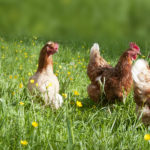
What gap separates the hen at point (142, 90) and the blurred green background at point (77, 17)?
1777 mm

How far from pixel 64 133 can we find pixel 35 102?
810 millimetres

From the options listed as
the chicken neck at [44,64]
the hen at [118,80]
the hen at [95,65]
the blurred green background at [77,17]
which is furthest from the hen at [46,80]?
the blurred green background at [77,17]

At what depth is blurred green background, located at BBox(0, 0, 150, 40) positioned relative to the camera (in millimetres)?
636

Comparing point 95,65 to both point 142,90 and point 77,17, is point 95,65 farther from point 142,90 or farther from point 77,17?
point 77,17

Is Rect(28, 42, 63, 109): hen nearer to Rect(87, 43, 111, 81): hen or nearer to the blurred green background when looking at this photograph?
Rect(87, 43, 111, 81): hen

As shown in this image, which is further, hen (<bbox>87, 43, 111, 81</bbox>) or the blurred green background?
hen (<bbox>87, 43, 111, 81</bbox>)

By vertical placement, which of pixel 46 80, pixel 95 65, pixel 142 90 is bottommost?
pixel 142 90

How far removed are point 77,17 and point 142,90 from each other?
197cm

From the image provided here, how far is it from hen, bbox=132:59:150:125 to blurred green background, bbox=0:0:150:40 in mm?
1777

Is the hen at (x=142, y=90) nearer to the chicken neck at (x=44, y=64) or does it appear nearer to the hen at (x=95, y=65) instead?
the hen at (x=95, y=65)

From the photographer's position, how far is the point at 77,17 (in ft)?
2.17

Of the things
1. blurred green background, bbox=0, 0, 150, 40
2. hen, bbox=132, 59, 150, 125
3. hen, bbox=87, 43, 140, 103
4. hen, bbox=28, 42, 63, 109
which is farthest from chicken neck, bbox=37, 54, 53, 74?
blurred green background, bbox=0, 0, 150, 40

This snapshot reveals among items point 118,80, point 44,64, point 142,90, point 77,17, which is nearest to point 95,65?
point 118,80

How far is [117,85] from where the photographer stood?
9.77ft
